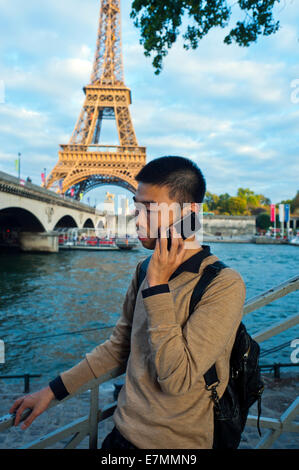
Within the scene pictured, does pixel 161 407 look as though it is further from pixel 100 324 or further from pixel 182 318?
pixel 100 324

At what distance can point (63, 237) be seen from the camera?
41.2 metres

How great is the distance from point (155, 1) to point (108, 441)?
5.20 m

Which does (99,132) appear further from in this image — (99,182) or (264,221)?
(264,221)

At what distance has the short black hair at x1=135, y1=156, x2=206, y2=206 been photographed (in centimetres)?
145

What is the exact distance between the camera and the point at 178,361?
3.71 feet

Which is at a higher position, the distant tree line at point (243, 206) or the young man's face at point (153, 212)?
the distant tree line at point (243, 206)

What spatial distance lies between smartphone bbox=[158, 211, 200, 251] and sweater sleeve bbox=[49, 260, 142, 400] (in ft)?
1.31

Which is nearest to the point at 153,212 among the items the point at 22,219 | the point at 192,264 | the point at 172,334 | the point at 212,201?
the point at 192,264

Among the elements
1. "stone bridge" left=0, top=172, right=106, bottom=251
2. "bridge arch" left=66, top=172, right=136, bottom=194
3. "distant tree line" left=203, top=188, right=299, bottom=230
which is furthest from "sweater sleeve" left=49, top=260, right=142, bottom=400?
"distant tree line" left=203, top=188, right=299, bottom=230

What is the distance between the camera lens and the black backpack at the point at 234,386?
128 cm

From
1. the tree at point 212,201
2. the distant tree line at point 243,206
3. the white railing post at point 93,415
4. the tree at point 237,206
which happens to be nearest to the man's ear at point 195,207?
the white railing post at point 93,415

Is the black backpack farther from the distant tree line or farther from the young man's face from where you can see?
the distant tree line

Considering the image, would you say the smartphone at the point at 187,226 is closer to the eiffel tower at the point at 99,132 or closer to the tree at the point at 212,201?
the eiffel tower at the point at 99,132

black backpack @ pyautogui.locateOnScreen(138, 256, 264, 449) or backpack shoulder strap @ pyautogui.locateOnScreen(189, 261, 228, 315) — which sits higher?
backpack shoulder strap @ pyautogui.locateOnScreen(189, 261, 228, 315)
